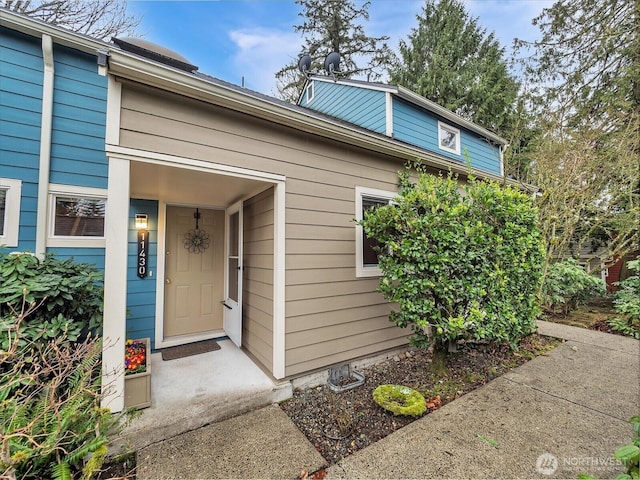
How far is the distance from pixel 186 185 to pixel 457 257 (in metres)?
3.17

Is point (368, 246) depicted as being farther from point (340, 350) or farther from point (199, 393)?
point (199, 393)

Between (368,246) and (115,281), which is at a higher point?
(368,246)

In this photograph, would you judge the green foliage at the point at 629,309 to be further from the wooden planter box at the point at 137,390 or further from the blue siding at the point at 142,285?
the blue siding at the point at 142,285

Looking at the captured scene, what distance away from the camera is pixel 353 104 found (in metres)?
7.27

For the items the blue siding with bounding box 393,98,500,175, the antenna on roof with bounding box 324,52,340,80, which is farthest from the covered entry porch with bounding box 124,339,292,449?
the antenna on roof with bounding box 324,52,340,80

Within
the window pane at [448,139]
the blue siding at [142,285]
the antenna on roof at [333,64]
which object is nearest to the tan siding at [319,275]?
the blue siding at [142,285]

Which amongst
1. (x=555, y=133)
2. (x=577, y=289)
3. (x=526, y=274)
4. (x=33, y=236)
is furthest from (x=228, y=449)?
(x=555, y=133)

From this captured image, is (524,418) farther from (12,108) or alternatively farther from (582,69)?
(582,69)

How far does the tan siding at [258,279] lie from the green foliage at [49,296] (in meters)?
1.56

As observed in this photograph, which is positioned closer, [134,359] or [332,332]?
[134,359]

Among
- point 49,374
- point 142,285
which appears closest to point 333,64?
point 142,285

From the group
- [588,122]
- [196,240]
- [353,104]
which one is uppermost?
[353,104]

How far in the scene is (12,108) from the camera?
127 inches
